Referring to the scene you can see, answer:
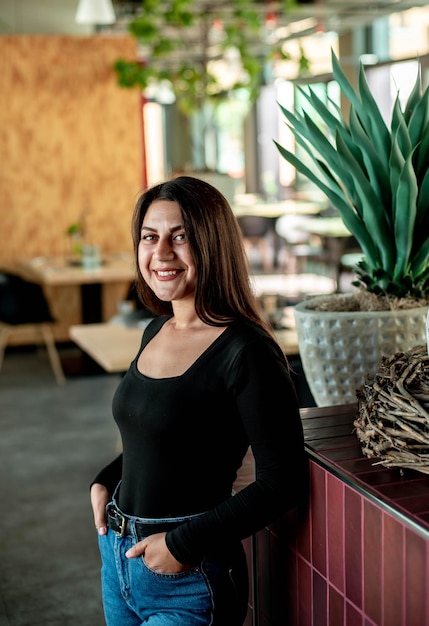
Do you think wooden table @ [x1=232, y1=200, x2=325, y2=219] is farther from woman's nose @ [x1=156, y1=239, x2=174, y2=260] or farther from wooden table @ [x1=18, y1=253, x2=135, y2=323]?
woman's nose @ [x1=156, y1=239, x2=174, y2=260]

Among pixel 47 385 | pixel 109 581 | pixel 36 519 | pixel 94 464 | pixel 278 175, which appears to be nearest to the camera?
pixel 109 581

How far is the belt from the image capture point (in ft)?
5.05

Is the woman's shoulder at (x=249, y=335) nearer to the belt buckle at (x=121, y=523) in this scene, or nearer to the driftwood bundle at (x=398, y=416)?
the driftwood bundle at (x=398, y=416)

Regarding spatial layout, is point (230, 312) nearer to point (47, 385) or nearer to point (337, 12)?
point (47, 385)

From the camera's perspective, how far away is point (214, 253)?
157 centimetres

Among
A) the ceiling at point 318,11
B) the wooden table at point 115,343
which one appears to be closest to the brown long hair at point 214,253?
the wooden table at point 115,343

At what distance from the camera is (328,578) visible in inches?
59.3

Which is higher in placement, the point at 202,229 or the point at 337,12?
the point at 337,12

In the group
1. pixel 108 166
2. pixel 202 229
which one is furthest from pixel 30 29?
pixel 202 229

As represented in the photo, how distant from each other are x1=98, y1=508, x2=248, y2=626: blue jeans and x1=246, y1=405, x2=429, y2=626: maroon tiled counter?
0.37ft

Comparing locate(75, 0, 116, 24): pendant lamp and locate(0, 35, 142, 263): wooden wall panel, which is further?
locate(0, 35, 142, 263): wooden wall panel

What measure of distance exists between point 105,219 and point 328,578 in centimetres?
719

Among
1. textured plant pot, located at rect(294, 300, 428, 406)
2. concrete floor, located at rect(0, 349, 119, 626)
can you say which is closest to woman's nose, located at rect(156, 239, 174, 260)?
textured plant pot, located at rect(294, 300, 428, 406)

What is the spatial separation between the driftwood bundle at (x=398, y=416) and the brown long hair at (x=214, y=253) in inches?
8.9
